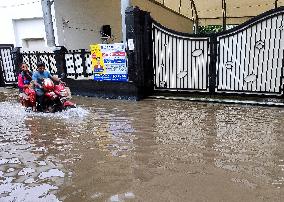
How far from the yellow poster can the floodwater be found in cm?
244

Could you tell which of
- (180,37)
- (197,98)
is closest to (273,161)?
(197,98)

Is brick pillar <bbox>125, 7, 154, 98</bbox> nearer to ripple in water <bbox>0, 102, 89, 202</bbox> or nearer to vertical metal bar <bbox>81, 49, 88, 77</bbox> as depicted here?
vertical metal bar <bbox>81, 49, 88, 77</bbox>

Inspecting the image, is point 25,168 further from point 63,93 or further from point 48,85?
point 48,85

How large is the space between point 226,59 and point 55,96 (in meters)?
4.73

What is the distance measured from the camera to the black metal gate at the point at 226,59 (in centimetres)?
749

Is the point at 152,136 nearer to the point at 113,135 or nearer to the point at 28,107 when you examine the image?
the point at 113,135

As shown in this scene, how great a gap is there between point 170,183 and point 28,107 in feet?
20.1

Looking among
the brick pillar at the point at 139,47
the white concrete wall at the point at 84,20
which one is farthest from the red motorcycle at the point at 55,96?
the white concrete wall at the point at 84,20

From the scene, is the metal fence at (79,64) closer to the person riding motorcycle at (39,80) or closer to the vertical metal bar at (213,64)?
the person riding motorcycle at (39,80)

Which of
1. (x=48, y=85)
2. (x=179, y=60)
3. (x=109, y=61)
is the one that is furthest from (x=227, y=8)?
(x=48, y=85)

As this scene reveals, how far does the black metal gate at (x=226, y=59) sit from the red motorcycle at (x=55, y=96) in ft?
9.46

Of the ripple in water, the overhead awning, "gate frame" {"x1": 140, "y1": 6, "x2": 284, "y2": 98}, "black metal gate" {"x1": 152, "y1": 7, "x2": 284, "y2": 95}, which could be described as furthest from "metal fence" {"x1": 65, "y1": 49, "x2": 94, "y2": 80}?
the overhead awning

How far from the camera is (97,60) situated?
9359mm

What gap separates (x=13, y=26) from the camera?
13953mm
